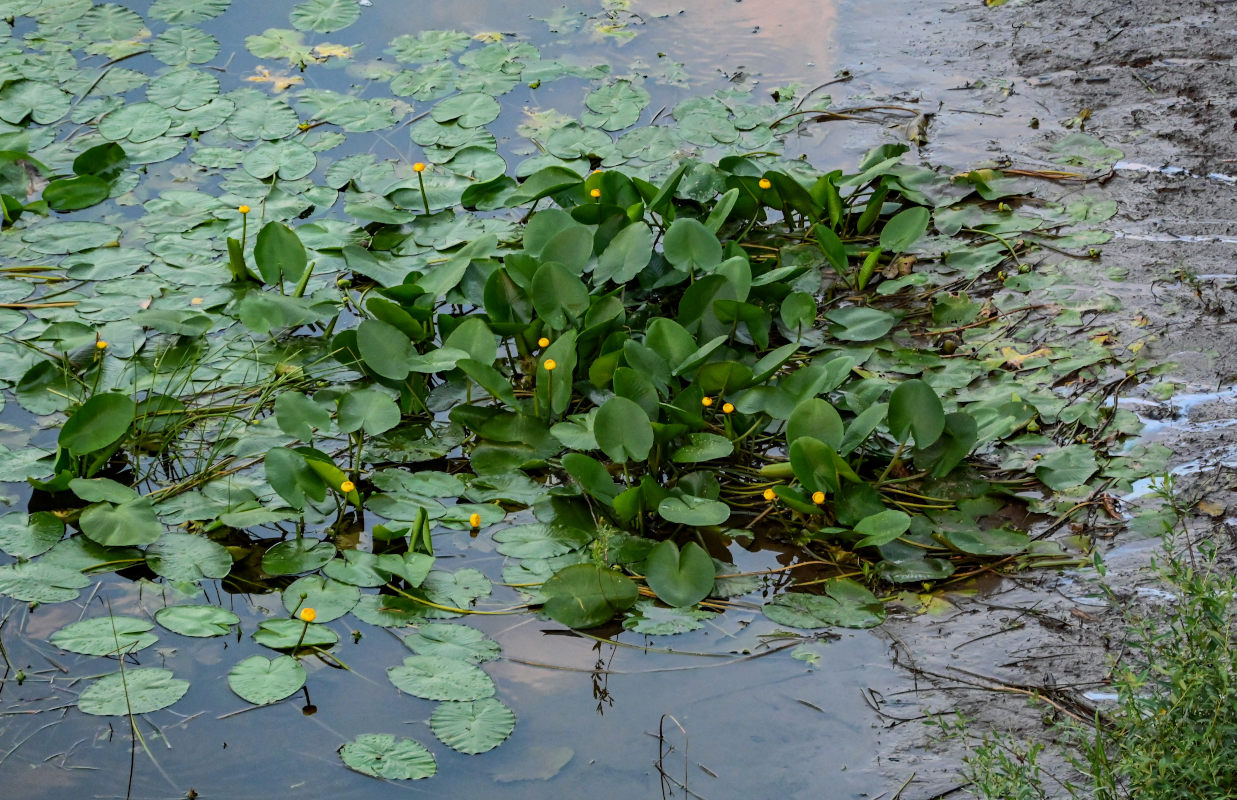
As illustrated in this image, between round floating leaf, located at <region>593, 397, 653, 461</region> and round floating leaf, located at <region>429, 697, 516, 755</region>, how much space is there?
544 mm

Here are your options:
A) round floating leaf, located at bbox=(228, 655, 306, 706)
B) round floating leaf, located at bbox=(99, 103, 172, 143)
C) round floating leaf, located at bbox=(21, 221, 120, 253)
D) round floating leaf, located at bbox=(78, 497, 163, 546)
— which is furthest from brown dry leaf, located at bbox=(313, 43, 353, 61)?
round floating leaf, located at bbox=(228, 655, 306, 706)

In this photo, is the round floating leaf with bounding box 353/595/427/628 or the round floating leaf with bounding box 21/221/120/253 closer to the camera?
the round floating leaf with bounding box 353/595/427/628

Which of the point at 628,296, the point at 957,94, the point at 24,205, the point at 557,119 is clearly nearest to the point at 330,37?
the point at 557,119

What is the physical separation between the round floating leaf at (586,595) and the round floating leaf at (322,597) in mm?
366

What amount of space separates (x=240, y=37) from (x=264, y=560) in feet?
7.86

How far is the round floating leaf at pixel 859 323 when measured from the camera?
259cm

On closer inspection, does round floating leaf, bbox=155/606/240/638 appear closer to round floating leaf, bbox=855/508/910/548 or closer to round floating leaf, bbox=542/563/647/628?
round floating leaf, bbox=542/563/647/628

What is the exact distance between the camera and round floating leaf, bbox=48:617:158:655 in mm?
1905

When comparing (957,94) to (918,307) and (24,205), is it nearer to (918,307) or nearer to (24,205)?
(918,307)

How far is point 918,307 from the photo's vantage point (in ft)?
9.16

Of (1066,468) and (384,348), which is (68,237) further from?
(1066,468)

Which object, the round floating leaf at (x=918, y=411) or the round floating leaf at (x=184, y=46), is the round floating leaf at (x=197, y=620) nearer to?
the round floating leaf at (x=918, y=411)

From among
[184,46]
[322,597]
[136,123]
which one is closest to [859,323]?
[322,597]

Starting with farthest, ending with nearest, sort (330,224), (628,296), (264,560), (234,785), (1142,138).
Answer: (1142,138), (330,224), (628,296), (264,560), (234,785)
